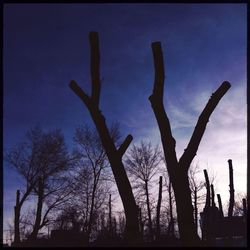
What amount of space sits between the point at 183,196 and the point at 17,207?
26446 millimetres

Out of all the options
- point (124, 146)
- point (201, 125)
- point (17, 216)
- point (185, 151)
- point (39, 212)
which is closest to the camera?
point (185, 151)

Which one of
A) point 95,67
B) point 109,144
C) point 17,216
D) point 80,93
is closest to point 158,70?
point 95,67

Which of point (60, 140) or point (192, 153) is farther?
point (60, 140)

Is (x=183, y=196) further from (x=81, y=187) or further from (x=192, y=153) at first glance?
(x=81, y=187)

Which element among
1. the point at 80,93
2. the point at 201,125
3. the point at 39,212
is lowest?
the point at 39,212

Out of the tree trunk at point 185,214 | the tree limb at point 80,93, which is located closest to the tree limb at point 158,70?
the tree limb at point 80,93

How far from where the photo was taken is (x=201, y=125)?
10.5 m

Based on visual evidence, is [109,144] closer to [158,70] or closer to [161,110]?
[161,110]

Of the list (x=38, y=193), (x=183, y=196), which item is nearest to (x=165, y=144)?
(x=183, y=196)

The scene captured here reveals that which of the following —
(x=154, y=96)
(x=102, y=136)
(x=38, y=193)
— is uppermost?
(x=154, y=96)

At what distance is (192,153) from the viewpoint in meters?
10.4

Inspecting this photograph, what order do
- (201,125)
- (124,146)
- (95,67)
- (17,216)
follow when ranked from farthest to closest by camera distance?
(17,216) < (124,146) < (95,67) < (201,125)

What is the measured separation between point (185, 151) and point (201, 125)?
2.81 ft

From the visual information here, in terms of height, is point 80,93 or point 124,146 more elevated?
point 80,93
